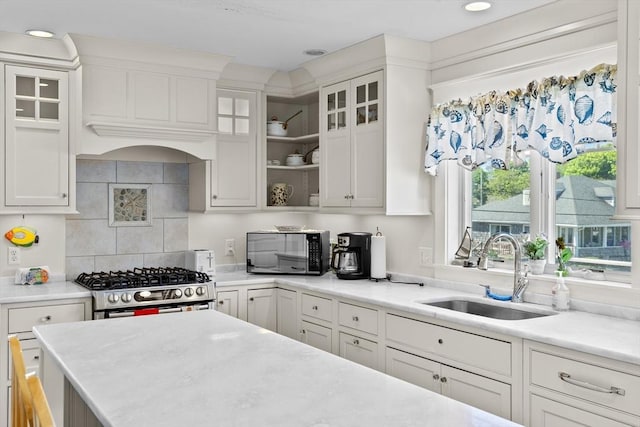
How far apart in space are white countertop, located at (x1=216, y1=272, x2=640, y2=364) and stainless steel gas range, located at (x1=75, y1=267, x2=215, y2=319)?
0.63 ft

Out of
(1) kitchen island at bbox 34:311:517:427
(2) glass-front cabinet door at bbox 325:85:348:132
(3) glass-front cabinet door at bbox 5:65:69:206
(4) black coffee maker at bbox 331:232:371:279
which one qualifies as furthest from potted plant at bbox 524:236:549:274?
(3) glass-front cabinet door at bbox 5:65:69:206

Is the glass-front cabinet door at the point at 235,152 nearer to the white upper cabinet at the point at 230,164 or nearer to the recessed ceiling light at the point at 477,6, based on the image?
the white upper cabinet at the point at 230,164

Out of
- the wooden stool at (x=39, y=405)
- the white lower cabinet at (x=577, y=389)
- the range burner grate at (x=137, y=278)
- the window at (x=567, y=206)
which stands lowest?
the white lower cabinet at (x=577, y=389)

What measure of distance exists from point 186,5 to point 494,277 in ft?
7.82

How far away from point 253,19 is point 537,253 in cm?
214

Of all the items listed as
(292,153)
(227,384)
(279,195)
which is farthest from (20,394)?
(292,153)

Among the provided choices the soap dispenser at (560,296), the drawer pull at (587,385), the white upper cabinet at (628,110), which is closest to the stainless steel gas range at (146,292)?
the soap dispenser at (560,296)

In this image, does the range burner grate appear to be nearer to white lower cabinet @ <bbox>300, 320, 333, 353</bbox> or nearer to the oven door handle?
the oven door handle

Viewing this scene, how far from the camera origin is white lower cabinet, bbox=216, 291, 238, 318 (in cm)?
420

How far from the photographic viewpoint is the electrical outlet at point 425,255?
398cm

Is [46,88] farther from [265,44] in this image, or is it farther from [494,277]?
[494,277]

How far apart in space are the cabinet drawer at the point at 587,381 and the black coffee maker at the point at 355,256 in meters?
1.84

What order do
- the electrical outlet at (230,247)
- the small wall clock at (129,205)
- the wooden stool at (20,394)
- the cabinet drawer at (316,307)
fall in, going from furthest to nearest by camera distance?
the electrical outlet at (230,247) → the small wall clock at (129,205) → the cabinet drawer at (316,307) → the wooden stool at (20,394)

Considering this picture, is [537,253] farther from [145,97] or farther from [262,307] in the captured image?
[145,97]
